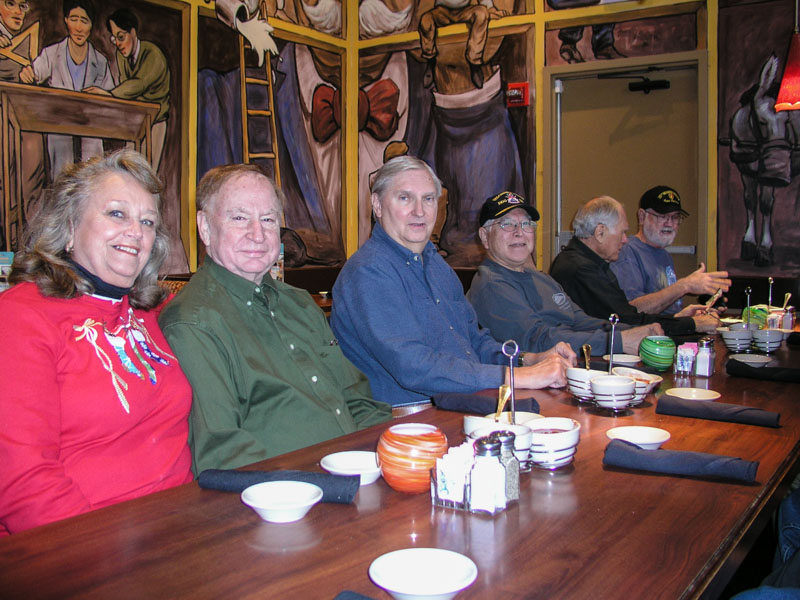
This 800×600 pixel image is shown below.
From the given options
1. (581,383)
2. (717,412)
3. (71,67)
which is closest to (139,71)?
(71,67)

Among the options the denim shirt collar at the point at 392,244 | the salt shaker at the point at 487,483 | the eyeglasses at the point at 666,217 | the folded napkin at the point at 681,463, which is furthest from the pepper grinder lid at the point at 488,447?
the eyeglasses at the point at 666,217

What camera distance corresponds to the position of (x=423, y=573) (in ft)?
3.33

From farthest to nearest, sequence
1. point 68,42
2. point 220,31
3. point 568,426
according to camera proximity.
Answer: point 220,31, point 68,42, point 568,426

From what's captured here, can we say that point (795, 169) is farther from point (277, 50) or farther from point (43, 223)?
point (43, 223)

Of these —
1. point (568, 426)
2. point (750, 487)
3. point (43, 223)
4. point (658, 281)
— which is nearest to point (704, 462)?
point (750, 487)

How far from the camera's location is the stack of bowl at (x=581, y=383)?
82.8 inches

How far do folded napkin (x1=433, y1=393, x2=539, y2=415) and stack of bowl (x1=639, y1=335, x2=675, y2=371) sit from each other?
80cm

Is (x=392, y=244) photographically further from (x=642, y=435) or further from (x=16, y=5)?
(x=16, y=5)

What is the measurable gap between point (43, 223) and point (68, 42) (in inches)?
130

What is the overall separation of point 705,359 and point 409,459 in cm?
153

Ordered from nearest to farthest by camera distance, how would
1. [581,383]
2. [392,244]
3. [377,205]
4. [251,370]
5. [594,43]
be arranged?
[251,370] → [581,383] → [392,244] → [377,205] → [594,43]

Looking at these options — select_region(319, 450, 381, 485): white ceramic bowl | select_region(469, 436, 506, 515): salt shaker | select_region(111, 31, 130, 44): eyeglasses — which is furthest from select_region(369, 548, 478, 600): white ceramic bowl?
select_region(111, 31, 130, 44): eyeglasses

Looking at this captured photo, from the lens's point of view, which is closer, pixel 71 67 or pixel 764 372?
pixel 764 372

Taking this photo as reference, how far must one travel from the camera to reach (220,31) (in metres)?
5.49
